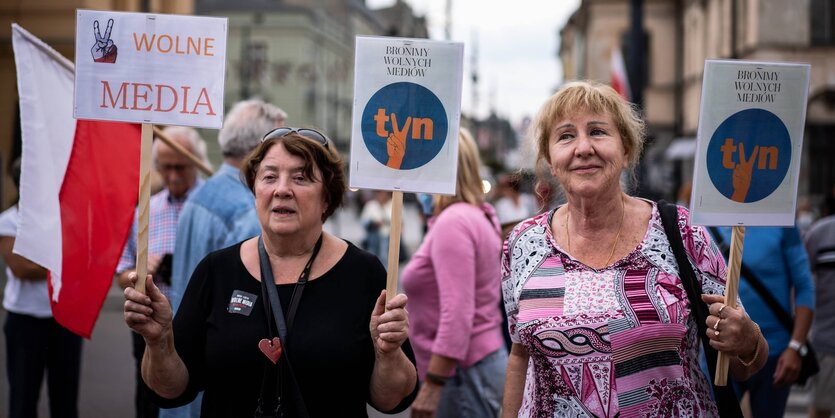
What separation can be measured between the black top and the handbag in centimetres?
244

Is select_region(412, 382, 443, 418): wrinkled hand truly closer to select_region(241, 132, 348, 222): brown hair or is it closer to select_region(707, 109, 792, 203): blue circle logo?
select_region(241, 132, 348, 222): brown hair

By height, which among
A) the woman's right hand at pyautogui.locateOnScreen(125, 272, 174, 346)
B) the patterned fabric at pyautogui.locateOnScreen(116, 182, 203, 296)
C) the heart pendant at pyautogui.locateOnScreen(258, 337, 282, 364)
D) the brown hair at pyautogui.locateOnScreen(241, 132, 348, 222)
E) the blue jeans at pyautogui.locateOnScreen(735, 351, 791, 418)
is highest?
the brown hair at pyautogui.locateOnScreen(241, 132, 348, 222)

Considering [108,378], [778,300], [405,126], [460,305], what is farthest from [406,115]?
[108,378]

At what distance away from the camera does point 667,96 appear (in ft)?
140

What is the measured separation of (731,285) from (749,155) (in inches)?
18.3

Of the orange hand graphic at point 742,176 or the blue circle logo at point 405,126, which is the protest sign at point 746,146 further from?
the blue circle logo at point 405,126

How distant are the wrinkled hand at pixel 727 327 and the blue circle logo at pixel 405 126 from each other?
984 millimetres

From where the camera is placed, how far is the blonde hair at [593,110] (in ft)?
10.5

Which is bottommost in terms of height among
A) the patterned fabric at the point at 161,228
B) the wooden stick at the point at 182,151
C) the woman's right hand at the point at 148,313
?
the woman's right hand at the point at 148,313

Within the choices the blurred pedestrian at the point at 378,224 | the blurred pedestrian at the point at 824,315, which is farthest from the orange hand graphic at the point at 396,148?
the blurred pedestrian at the point at 378,224

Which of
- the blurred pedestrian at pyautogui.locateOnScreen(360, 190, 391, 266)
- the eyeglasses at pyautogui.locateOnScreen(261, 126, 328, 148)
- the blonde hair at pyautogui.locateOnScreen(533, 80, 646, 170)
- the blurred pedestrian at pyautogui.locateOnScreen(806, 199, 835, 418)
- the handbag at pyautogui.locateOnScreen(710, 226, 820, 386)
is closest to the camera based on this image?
the blonde hair at pyautogui.locateOnScreen(533, 80, 646, 170)

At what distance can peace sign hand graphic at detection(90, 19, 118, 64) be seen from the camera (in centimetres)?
325

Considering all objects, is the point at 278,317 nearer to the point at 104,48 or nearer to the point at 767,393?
the point at 104,48

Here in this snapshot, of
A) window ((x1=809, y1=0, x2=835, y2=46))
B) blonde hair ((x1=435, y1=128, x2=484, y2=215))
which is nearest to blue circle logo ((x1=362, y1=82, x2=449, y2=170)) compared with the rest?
blonde hair ((x1=435, y1=128, x2=484, y2=215))
